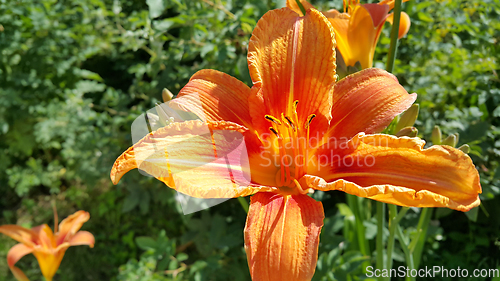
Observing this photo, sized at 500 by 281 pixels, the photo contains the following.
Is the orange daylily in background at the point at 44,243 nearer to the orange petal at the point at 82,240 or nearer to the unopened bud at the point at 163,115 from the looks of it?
the orange petal at the point at 82,240

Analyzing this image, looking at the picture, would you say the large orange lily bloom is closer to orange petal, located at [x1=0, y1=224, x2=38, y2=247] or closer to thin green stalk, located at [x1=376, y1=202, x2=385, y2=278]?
thin green stalk, located at [x1=376, y1=202, x2=385, y2=278]

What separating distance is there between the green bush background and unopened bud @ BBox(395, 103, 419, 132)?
0.52 metres

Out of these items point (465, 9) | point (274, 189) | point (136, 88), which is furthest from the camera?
point (136, 88)

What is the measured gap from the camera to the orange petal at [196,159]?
717mm

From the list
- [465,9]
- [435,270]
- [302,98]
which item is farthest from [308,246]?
[465,9]

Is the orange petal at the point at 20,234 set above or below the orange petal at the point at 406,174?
below

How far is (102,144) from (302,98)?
5.77ft

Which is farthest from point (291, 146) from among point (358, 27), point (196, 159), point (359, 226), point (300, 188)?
point (359, 226)

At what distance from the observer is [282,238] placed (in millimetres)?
710

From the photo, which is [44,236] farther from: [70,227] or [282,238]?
[282,238]

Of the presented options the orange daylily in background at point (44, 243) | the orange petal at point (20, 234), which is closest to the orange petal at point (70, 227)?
the orange daylily in background at point (44, 243)

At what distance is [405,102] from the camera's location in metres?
0.85

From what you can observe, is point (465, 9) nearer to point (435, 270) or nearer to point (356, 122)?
point (435, 270)

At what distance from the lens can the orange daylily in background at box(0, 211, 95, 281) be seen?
1.61 m
